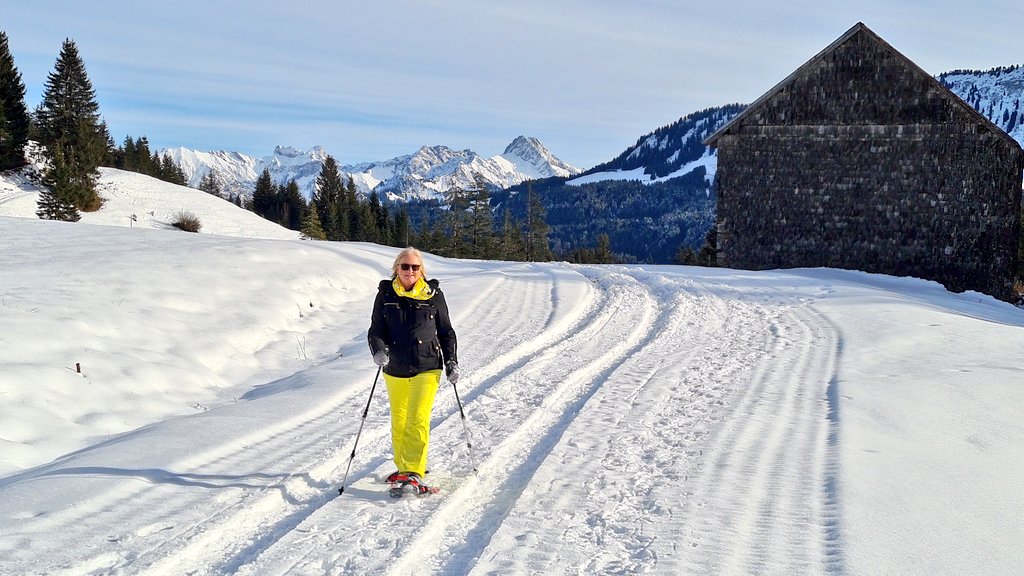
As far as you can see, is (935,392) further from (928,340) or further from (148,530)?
(148,530)

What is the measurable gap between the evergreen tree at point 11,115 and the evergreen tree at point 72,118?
172 centimetres

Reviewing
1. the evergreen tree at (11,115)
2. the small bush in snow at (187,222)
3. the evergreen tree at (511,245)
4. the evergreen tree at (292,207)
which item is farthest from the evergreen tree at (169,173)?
the evergreen tree at (511,245)

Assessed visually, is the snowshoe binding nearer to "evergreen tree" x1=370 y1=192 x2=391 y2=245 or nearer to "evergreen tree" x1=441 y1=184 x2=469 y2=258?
"evergreen tree" x1=441 y1=184 x2=469 y2=258

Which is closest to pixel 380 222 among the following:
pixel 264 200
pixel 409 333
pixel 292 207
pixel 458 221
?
pixel 292 207

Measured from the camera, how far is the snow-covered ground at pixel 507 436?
4090mm

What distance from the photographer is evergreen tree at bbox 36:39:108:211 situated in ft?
142

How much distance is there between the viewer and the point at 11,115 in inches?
1690

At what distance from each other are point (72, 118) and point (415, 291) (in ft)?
171

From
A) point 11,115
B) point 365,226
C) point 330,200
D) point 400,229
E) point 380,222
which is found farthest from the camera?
point 400,229

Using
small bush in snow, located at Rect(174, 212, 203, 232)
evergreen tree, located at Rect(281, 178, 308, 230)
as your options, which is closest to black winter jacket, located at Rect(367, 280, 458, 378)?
small bush in snow, located at Rect(174, 212, 203, 232)

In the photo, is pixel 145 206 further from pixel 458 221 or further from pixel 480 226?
pixel 480 226

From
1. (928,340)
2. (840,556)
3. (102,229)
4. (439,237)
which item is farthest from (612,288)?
(439,237)

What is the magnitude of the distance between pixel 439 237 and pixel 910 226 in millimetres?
44011

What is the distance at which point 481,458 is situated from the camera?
5672 millimetres
